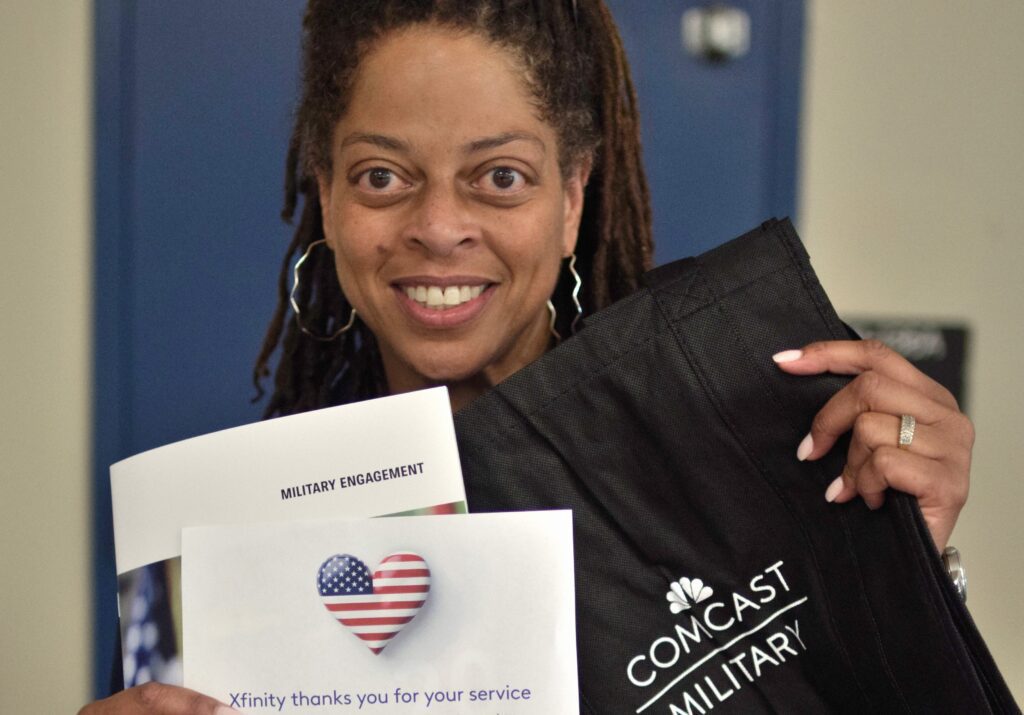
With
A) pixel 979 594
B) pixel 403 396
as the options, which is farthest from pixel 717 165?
pixel 403 396

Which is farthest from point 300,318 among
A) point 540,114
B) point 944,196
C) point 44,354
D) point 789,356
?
point 944,196

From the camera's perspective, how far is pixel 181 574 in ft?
2.68

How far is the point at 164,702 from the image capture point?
797mm

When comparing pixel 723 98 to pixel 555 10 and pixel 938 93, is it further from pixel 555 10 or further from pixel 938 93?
pixel 555 10

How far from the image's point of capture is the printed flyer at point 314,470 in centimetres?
80

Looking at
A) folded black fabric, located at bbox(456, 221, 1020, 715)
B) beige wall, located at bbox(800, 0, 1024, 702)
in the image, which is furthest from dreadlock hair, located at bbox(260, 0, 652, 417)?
beige wall, located at bbox(800, 0, 1024, 702)

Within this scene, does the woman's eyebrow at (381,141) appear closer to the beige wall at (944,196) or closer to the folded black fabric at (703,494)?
the folded black fabric at (703,494)

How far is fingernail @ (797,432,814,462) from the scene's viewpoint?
2.60 feet

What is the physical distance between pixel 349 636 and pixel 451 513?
12 cm

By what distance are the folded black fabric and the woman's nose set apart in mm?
222

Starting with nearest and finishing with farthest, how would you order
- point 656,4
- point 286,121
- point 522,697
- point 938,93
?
point 522,697 → point 286,121 → point 656,4 → point 938,93

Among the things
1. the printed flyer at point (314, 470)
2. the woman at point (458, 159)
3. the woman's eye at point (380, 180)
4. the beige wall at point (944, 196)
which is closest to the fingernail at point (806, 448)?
the printed flyer at point (314, 470)

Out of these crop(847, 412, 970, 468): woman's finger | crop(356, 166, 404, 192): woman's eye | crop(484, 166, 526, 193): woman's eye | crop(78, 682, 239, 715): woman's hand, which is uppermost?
crop(356, 166, 404, 192): woman's eye

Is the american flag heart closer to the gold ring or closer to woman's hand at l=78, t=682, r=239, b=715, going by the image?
woman's hand at l=78, t=682, r=239, b=715
